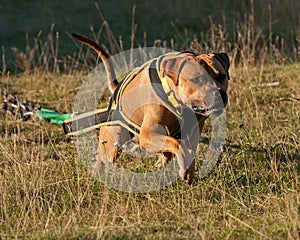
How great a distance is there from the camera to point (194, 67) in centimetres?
489

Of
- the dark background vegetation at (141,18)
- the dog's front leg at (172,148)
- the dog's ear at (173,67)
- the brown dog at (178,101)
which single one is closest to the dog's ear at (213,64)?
the brown dog at (178,101)

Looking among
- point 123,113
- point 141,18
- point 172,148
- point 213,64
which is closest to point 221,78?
point 213,64

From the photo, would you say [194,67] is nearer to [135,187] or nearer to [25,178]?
[135,187]

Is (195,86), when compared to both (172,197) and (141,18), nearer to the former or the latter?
(172,197)

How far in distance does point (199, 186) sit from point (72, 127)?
4.51ft

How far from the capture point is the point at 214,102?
482cm

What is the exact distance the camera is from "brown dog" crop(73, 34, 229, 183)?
4.82 m

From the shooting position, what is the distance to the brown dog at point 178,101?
4.82m

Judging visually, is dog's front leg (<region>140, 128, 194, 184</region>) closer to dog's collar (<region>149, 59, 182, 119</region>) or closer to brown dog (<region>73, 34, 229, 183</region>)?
brown dog (<region>73, 34, 229, 183</region>)

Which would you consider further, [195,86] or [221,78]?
[221,78]

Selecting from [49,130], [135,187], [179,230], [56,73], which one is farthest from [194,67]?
[56,73]

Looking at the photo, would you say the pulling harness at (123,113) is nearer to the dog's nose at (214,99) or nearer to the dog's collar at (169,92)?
the dog's collar at (169,92)

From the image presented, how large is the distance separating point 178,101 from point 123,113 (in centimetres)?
54

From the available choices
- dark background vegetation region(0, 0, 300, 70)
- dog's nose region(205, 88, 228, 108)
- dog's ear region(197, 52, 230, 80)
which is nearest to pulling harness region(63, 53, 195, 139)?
dog's nose region(205, 88, 228, 108)
